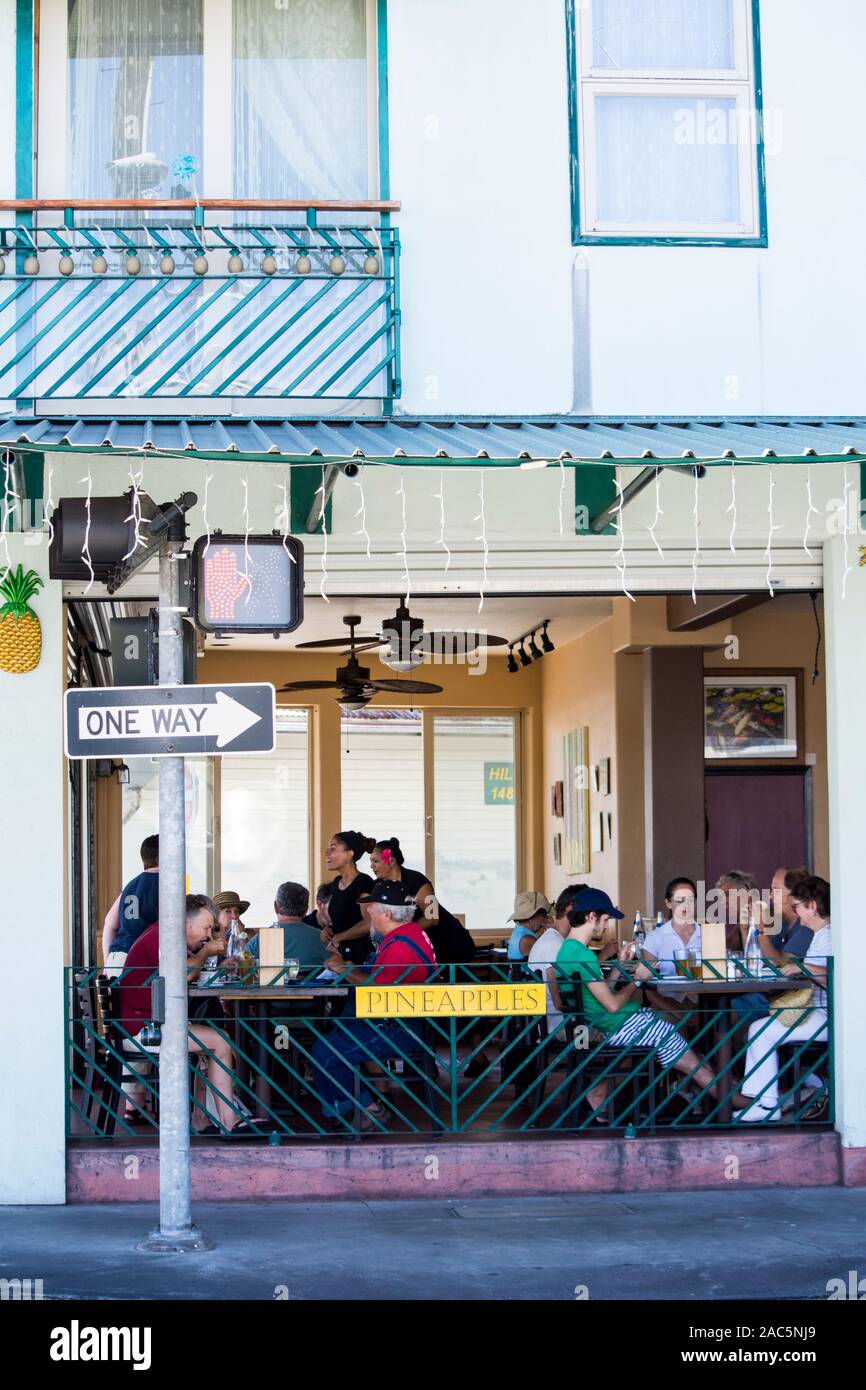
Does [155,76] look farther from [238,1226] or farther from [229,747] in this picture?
[238,1226]

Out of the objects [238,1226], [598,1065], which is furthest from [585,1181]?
[238,1226]

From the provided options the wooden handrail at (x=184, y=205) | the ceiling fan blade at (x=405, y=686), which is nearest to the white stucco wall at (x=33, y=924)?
the wooden handrail at (x=184, y=205)

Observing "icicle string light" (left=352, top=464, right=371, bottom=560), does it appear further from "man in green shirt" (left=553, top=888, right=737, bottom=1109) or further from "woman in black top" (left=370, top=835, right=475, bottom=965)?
"woman in black top" (left=370, top=835, right=475, bottom=965)

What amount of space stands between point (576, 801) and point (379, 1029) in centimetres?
807

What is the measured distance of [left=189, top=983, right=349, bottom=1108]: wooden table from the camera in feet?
30.2

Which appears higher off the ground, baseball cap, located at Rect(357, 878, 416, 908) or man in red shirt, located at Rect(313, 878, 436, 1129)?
baseball cap, located at Rect(357, 878, 416, 908)

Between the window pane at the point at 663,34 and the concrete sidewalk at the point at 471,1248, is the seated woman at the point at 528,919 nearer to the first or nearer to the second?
the concrete sidewalk at the point at 471,1248

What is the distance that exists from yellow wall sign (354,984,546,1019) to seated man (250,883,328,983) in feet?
4.57

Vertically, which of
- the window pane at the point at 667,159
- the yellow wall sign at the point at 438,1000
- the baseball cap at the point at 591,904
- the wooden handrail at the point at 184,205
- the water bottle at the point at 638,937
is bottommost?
Result: the yellow wall sign at the point at 438,1000

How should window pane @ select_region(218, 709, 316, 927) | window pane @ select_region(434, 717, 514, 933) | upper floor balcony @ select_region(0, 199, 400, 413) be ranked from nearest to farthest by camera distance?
upper floor balcony @ select_region(0, 199, 400, 413)
window pane @ select_region(218, 709, 316, 927)
window pane @ select_region(434, 717, 514, 933)

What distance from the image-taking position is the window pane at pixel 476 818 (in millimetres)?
19328

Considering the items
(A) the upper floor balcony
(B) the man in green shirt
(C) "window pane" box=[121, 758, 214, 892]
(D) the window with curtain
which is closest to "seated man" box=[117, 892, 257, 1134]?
(B) the man in green shirt

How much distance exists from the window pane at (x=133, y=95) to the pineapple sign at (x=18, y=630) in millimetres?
2258
